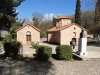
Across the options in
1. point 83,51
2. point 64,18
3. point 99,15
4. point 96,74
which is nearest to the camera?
point 96,74

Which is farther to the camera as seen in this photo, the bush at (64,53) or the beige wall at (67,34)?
the beige wall at (67,34)

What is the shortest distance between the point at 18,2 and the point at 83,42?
17152 millimetres

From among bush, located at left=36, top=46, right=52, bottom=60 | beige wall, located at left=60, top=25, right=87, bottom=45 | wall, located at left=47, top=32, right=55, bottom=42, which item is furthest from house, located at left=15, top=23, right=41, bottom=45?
bush, located at left=36, top=46, right=52, bottom=60

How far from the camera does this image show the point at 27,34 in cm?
2011

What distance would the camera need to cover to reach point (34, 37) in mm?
20281

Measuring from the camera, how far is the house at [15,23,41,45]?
1991 centimetres

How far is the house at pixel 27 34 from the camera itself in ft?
65.3

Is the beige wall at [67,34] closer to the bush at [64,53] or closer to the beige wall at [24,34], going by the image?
the beige wall at [24,34]

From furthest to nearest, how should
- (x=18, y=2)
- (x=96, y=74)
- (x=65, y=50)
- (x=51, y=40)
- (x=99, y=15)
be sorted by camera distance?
(x=51, y=40), (x=18, y=2), (x=99, y=15), (x=65, y=50), (x=96, y=74)

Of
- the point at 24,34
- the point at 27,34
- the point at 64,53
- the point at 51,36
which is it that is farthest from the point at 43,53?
the point at 51,36

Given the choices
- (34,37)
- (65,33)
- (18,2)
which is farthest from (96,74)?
(18,2)

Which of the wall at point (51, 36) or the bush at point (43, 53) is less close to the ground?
the wall at point (51, 36)

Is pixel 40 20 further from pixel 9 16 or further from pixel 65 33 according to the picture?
pixel 65 33

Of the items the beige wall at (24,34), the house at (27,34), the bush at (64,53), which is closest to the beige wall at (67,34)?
the house at (27,34)
